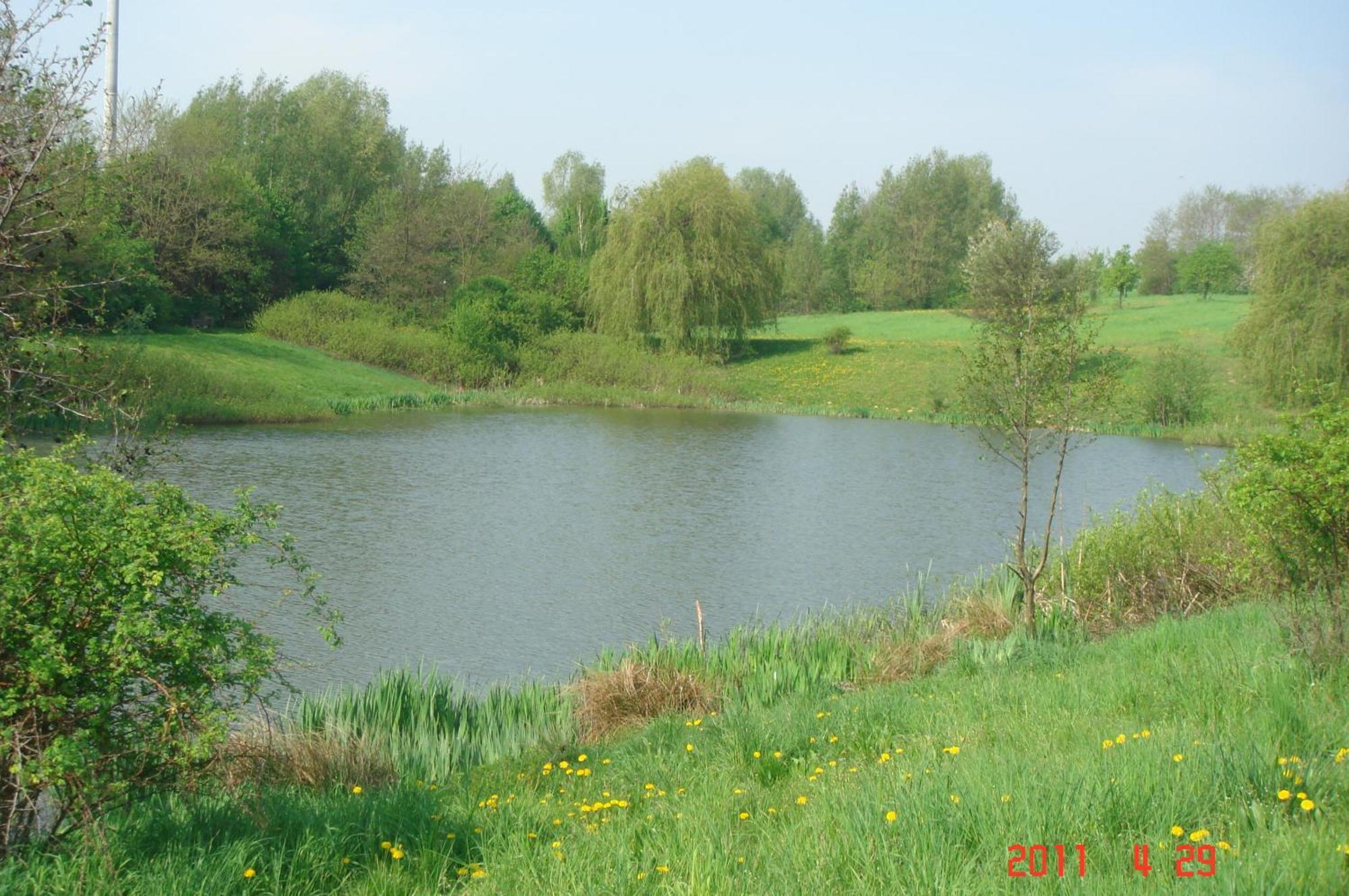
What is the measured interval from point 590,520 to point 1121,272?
2204 inches

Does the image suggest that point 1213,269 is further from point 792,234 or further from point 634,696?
point 634,696

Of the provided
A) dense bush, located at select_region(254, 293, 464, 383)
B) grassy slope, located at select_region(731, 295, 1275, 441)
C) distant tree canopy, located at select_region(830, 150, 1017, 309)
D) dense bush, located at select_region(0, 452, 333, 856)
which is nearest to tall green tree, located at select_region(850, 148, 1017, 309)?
distant tree canopy, located at select_region(830, 150, 1017, 309)

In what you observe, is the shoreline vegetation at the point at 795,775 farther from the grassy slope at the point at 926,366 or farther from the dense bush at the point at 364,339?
the dense bush at the point at 364,339

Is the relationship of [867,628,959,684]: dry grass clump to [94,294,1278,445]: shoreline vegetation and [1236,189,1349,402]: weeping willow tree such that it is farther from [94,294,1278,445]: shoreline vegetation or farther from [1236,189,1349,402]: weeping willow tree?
[1236,189,1349,402]: weeping willow tree

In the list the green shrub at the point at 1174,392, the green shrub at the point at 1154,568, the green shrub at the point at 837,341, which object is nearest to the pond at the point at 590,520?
the green shrub at the point at 1154,568

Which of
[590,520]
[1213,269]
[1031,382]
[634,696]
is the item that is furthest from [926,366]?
[634,696]

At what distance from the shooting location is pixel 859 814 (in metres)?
4.08

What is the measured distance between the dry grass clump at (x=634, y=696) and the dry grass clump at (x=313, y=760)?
66.4 inches

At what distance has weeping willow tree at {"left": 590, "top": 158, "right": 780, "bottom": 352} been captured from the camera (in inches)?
1779

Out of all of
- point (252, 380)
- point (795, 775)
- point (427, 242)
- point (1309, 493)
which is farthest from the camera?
point (427, 242)

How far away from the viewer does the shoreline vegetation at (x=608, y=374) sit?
31906 mm

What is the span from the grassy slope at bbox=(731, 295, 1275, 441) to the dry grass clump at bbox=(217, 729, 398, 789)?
30975 mm

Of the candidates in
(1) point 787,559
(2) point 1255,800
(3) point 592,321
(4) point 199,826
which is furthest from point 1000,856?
(3) point 592,321

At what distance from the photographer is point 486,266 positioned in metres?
53.0
